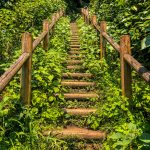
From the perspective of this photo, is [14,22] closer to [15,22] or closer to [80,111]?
[15,22]

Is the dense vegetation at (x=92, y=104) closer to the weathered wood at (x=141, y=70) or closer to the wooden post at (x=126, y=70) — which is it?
the wooden post at (x=126, y=70)

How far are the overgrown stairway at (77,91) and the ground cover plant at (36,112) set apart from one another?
0.25 meters

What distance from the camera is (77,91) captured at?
6398 mm

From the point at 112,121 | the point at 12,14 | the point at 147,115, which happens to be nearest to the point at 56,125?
the point at 112,121

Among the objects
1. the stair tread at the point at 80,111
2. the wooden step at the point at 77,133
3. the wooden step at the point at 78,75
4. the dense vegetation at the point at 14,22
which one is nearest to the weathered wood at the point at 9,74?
the wooden step at the point at 77,133

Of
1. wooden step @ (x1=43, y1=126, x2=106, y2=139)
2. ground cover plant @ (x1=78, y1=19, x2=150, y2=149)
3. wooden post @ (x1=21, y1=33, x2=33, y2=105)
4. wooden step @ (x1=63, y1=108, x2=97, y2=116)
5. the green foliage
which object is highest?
the green foliage

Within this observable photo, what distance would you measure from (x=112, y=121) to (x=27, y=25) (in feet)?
23.3

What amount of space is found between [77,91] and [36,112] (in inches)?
69.6

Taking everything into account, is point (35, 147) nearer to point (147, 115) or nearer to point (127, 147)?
point (127, 147)

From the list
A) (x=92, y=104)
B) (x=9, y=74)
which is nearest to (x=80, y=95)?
(x=92, y=104)

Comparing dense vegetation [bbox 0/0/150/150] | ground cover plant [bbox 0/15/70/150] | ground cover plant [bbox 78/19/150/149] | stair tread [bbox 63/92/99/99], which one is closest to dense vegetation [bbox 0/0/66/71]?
dense vegetation [bbox 0/0/150/150]

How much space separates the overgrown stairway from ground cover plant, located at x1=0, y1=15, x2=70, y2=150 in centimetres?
25

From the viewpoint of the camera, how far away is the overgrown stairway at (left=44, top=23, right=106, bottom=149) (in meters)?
4.59

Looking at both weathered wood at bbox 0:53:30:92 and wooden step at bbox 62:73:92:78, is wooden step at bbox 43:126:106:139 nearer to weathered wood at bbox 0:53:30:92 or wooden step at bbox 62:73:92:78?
weathered wood at bbox 0:53:30:92
